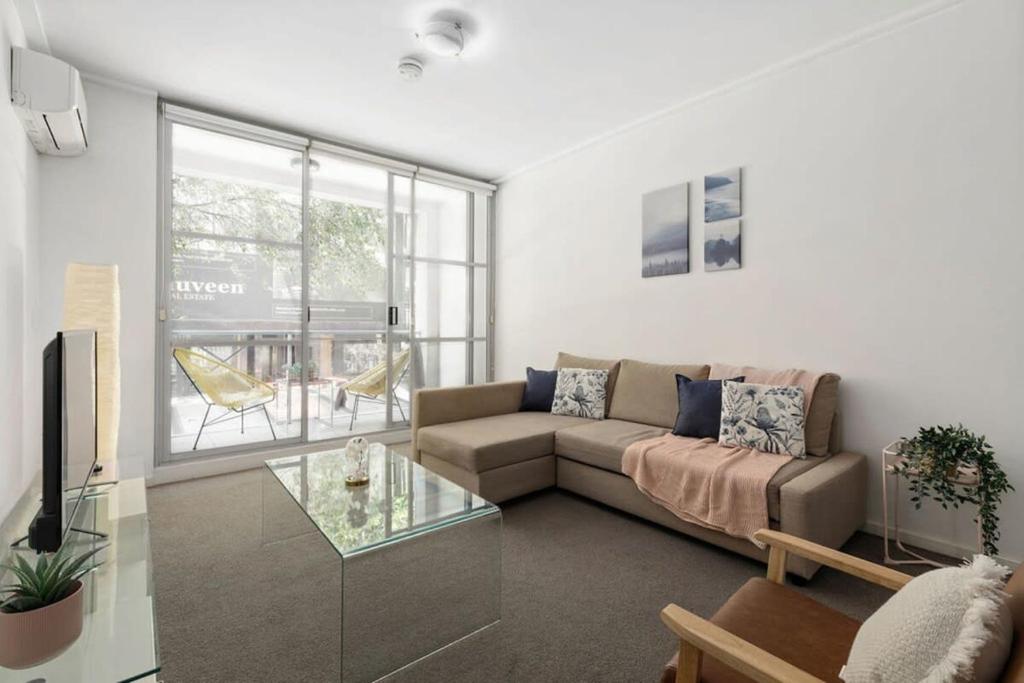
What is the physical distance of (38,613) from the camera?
985 millimetres

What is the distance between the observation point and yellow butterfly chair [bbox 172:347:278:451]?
3.51 metres

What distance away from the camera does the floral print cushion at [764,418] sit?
2496mm

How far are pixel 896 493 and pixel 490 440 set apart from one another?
2.15m

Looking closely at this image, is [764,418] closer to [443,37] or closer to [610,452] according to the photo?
[610,452]

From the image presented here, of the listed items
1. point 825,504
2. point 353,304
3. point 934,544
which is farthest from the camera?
point 353,304

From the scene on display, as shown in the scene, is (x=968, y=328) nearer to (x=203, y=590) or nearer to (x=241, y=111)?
(x=203, y=590)

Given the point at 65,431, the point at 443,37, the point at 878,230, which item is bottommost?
the point at 65,431

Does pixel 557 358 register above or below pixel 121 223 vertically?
below

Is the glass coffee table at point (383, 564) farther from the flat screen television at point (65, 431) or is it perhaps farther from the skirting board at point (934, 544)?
the skirting board at point (934, 544)

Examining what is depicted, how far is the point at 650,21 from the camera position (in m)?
2.51

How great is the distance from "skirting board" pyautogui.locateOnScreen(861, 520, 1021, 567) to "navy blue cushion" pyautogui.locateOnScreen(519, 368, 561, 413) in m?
2.11

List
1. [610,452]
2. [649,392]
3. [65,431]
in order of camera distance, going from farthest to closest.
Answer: [649,392], [610,452], [65,431]

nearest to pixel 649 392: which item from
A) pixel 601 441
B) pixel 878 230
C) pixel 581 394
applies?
pixel 581 394

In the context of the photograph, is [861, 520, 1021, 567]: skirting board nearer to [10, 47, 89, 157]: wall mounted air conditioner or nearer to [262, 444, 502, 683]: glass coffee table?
[262, 444, 502, 683]: glass coffee table
